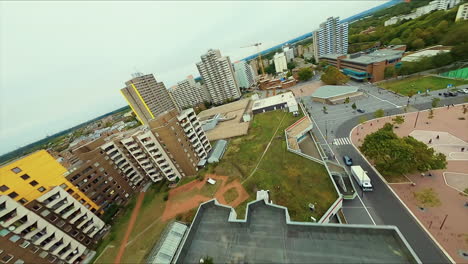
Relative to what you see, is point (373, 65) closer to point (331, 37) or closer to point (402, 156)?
point (402, 156)

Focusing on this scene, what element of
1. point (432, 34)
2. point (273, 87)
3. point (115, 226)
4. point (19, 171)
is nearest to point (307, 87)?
point (273, 87)

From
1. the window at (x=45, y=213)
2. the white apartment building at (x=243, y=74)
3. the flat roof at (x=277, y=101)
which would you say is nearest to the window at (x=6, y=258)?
the window at (x=45, y=213)

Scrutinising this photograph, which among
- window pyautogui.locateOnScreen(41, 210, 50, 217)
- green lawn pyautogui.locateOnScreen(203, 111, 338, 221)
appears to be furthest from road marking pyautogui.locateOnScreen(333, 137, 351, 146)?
window pyautogui.locateOnScreen(41, 210, 50, 217)

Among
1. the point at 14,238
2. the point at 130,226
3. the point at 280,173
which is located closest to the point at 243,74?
the point at 280,173

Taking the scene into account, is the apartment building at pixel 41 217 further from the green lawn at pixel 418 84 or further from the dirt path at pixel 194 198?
the green lawn at pixel 418 84

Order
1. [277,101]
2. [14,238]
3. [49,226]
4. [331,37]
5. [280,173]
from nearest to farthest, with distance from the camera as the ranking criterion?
1. [14,238]
2. [49,226]
3. [280,173]
4. [277,101]
5. [331,37]

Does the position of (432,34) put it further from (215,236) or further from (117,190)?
(117,190)

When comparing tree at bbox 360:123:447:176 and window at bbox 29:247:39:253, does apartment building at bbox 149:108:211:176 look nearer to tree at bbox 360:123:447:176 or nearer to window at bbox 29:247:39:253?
window at bbox 29:247:39:253
